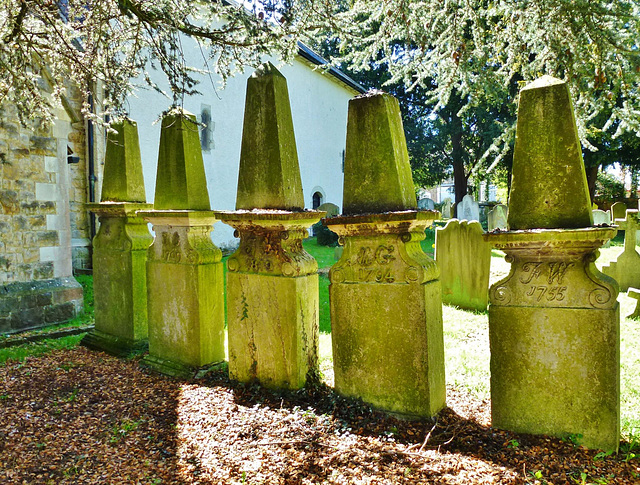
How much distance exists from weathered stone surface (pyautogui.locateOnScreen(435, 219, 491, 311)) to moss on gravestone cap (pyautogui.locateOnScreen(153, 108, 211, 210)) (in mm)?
4199

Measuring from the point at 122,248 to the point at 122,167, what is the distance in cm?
94

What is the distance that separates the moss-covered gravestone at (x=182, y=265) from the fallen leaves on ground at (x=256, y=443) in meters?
0.45

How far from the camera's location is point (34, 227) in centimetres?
688

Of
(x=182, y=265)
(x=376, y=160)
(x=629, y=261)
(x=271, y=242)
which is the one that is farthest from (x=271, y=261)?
(x=629, y=261)

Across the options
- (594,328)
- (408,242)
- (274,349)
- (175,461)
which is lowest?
(175,461)

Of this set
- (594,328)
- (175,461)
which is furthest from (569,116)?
(175,461)

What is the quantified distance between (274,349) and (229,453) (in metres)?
0.99

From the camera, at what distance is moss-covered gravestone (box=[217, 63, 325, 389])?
11.5ft

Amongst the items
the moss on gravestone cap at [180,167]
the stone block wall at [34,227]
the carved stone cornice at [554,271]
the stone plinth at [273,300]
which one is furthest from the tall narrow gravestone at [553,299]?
the stone block wall at [34,227]

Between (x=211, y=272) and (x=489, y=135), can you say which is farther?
(x=489, y=135)

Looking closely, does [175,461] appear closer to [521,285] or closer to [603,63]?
[521,285]

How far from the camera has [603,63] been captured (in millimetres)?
4254

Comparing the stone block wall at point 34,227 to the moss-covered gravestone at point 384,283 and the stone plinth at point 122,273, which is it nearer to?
the stone plinth at point 122,273

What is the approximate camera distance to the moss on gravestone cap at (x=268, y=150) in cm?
360
